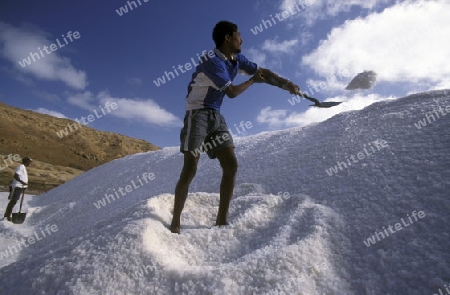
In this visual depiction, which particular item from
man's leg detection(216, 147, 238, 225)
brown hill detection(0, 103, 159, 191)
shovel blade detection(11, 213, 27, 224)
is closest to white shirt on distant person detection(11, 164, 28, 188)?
shovel blade detection(11, 213, 27, 224)

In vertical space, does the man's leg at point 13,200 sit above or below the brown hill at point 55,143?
below

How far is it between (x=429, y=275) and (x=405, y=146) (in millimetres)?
1428

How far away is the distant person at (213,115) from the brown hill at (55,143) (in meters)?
16.4

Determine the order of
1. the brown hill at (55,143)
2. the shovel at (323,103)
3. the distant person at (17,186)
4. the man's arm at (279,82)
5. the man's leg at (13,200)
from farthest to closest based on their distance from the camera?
the brown hill at (55,143)
the distant person at (17,186)
the man's leg at (13,200)
the shovel at (323,103)
the man's arm at (279,82)

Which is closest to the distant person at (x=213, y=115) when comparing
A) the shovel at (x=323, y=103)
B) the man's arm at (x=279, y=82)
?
the man's arm at (x=279, y=82)

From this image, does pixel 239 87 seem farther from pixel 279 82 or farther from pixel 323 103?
pixel 323 103

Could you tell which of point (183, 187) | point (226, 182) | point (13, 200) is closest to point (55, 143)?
point (13, 200)

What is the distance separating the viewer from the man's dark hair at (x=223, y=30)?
6.79ft

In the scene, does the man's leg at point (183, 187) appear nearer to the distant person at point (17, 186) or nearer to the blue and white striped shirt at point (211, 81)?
the blue and white striped shirt at point (211, 81)

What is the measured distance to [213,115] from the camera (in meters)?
2.06

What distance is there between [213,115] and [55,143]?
2623 cm

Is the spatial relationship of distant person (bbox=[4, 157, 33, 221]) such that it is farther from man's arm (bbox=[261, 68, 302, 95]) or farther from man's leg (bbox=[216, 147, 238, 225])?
man's arm (bbox=[261, 68, 302, 95])

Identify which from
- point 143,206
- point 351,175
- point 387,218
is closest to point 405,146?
point 351,175

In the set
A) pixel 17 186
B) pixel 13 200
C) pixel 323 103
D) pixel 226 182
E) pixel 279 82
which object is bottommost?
pixel 226 182
